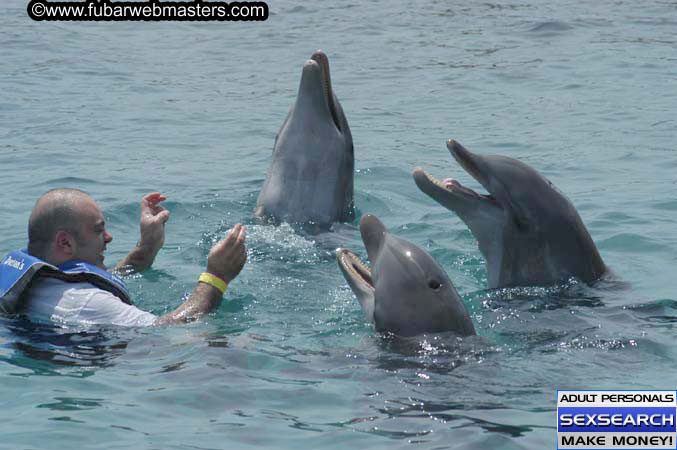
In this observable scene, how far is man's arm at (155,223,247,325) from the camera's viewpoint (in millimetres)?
6938

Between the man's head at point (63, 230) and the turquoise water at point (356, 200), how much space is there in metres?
0.46

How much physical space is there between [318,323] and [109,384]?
5.53 feet

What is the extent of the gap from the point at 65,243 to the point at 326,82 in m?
2.97

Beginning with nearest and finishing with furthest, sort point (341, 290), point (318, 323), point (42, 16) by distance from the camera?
point (318, 323) → point (341, 290) → point (42, 16)

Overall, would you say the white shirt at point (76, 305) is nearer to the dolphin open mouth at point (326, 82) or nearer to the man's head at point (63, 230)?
the man's head at point (63, 230)

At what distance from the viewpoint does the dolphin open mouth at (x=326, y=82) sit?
9070 millimetres

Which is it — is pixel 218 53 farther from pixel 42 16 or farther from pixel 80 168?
pixel 80 168

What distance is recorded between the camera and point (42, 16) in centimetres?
2111

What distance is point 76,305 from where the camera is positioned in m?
6.70

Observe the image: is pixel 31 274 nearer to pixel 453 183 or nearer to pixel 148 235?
pixel 148 235

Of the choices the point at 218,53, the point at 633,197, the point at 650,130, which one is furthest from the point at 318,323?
the point at 218,53

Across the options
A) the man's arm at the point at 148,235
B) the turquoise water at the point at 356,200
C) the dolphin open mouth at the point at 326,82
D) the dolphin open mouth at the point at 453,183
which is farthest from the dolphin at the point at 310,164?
the dolphin open mouth at the point at 453,183

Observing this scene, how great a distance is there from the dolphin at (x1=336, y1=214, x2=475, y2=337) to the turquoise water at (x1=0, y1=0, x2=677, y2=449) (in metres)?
0.12

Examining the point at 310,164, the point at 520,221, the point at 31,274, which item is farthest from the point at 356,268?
the point at 310,164
